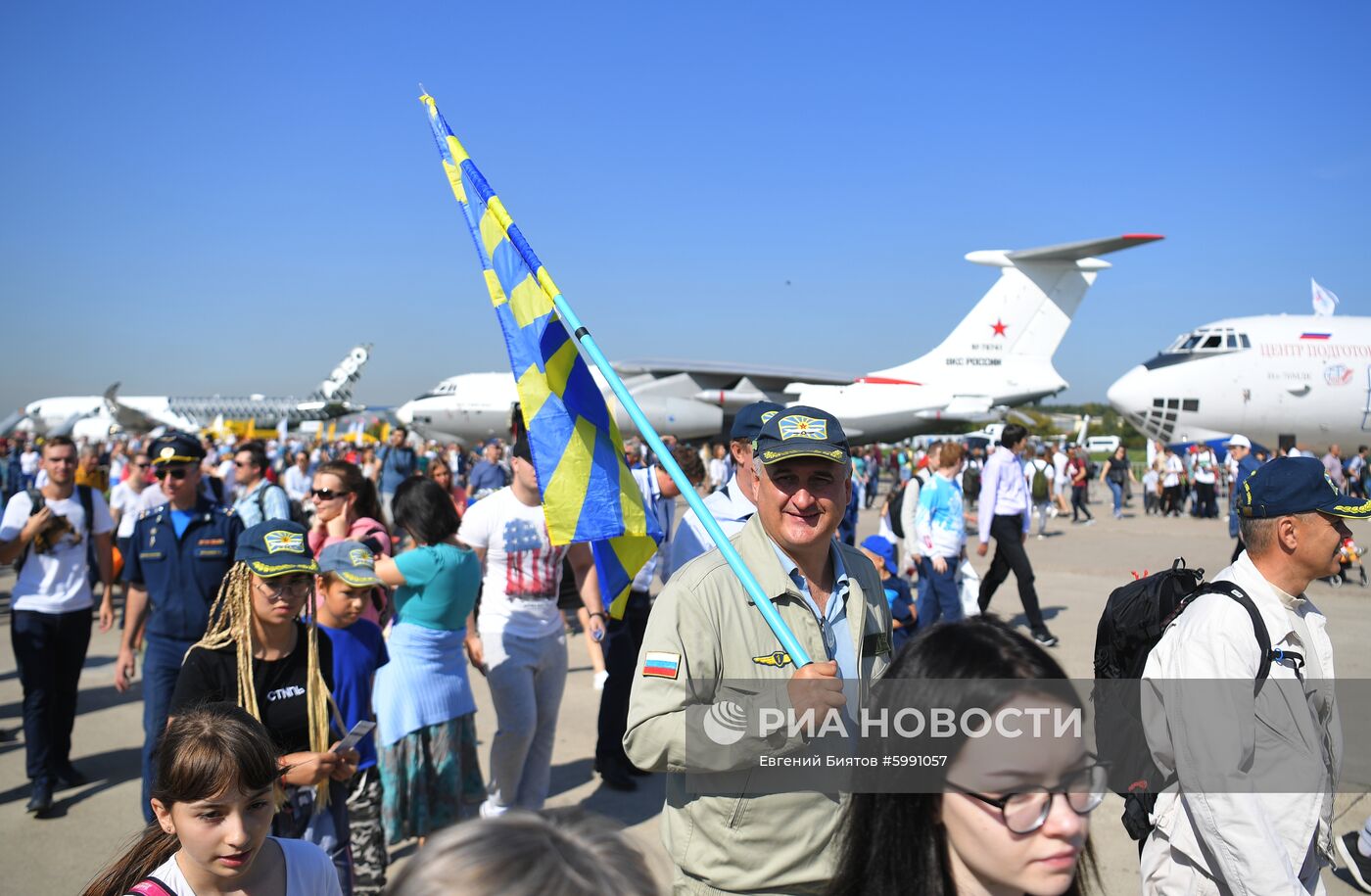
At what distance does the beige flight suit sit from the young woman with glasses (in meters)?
0.67

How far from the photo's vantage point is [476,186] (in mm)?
3488

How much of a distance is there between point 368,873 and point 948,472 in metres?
5.47

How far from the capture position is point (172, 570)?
438 cm

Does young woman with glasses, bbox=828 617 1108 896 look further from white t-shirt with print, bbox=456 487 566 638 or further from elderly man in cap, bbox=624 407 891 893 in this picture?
white t-shirt with print, bbox=456 487 566 638

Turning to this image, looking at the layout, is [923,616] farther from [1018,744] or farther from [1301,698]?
[1018,744]

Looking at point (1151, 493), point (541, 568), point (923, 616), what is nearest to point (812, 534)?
point (541, 568)

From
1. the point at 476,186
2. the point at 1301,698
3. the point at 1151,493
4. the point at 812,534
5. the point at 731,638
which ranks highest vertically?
the point at 476,186

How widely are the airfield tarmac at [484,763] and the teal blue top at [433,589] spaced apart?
1.03 metres

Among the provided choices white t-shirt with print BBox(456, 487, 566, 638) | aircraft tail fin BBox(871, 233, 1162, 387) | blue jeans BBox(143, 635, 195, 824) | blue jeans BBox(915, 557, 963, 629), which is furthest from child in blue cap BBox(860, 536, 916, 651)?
aircraft tail fin BBox(871, 233, 1162, 387)

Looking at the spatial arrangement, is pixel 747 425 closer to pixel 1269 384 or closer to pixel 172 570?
pixel 172 570

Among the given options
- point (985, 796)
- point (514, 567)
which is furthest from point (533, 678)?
point (985, 796)

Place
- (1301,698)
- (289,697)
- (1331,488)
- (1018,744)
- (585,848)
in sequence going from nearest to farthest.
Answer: (585,848), (1018,744), (1301,698), (1331,488), (289,697)

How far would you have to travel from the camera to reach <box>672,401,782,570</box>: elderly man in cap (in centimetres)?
408

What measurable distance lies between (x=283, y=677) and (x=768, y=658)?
1.77 metres
